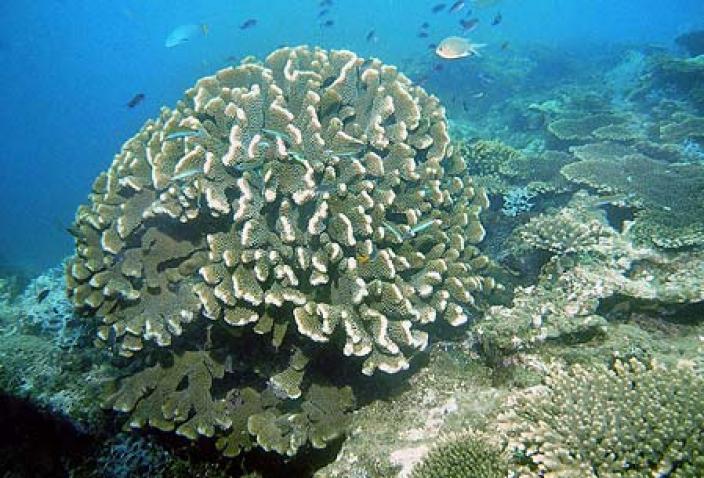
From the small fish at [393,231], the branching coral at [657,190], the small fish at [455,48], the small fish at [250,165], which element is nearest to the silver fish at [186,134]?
the small fish at [250,165]

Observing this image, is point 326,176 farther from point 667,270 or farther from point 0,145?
point 0,145

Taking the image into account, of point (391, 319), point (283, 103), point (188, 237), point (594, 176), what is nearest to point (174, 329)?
point (188, 237)

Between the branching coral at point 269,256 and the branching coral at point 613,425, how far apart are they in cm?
131

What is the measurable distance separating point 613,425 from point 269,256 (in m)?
3.12

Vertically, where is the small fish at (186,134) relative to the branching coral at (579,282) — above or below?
above

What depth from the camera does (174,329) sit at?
4539mm

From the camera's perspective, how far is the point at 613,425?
3.19 m

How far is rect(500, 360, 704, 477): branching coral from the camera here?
9.98 feet

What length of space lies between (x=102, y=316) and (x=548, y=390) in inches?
182

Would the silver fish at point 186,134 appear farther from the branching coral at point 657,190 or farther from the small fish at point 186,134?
the branching coral at point 657,190

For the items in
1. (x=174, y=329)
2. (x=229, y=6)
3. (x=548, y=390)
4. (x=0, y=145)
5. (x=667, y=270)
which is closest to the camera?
(x=548, y=390)

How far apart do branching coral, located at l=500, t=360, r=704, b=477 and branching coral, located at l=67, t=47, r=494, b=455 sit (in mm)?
1313

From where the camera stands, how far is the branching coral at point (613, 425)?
304 cm

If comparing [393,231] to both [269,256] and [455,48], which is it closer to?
[269,256]
